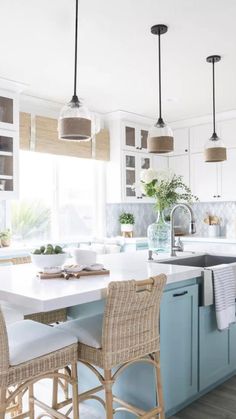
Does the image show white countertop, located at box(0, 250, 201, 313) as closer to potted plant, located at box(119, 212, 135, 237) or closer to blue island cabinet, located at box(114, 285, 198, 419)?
blue island cabinet, located at box(114, 285, 198, 419)

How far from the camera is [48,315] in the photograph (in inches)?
99.8

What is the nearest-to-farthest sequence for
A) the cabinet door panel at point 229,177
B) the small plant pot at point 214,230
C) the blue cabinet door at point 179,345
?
the blue cabinet door at point 179,345 < the cabinet door panel at point 229,177 < the small plant pot at point 214,230

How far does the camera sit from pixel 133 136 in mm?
5809

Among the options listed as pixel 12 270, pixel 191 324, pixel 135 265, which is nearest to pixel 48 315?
pixel 12 270

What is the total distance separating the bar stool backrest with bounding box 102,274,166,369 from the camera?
1.72m

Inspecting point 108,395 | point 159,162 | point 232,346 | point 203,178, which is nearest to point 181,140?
point 159,162

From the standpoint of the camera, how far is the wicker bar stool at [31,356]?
1.54 m

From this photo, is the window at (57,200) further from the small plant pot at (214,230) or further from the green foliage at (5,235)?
the small plant pot at (214,230)

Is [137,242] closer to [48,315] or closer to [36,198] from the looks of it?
[36,198]

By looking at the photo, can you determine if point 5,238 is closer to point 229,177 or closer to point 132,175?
point 132,175

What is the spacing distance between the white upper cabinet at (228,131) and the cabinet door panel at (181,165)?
675 millimetres

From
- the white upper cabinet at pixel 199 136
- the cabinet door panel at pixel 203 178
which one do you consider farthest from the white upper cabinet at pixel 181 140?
the cabinet door panel at pixel 203 178

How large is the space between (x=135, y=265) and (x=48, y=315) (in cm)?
64

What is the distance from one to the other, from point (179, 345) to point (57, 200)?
3.34 meters
